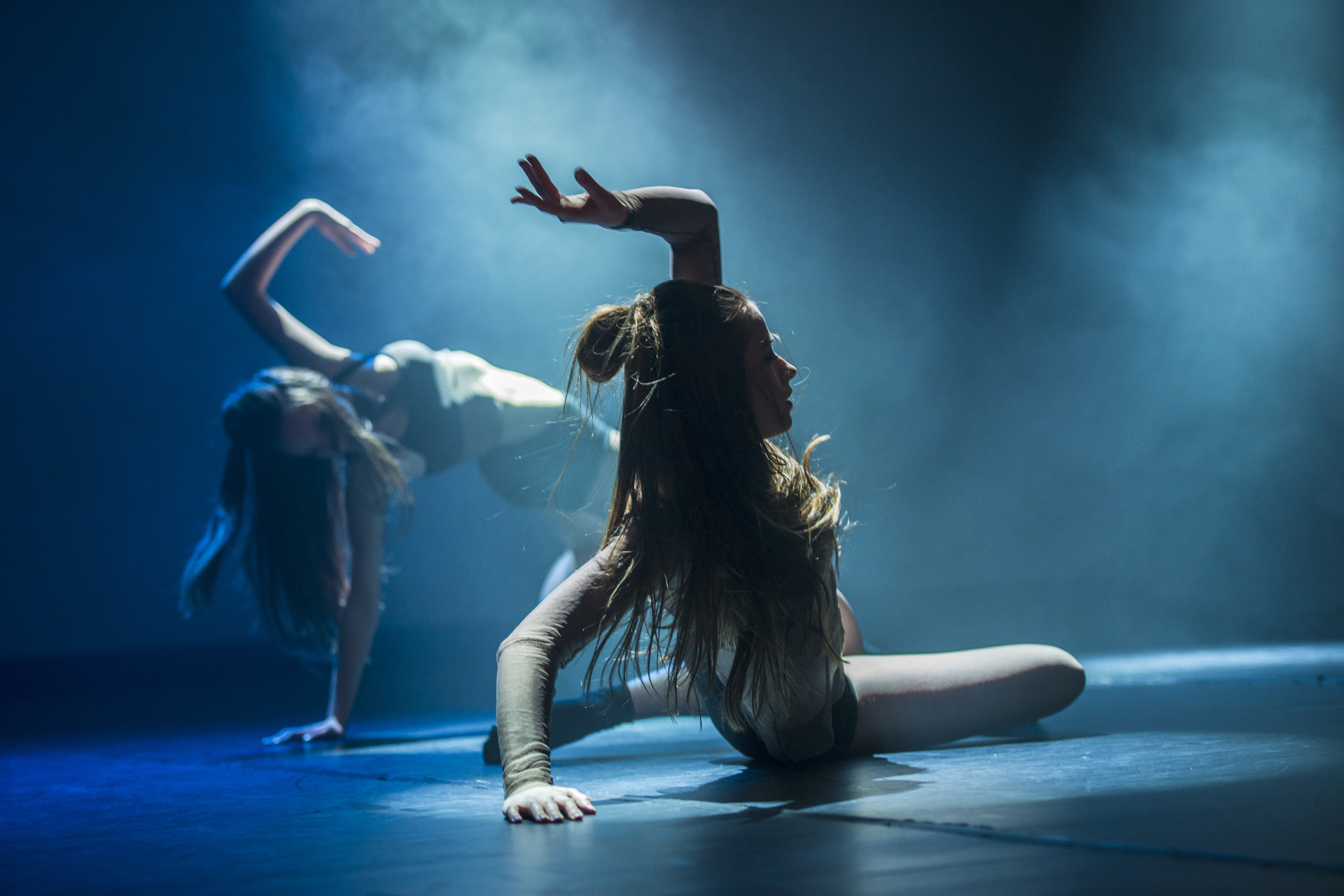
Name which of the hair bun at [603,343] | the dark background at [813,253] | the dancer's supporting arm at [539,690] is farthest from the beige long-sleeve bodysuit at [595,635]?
the dark background at [813,253]

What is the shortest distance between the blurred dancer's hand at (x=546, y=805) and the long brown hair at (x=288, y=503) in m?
1.33

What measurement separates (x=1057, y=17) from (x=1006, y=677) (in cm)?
419

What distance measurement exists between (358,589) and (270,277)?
0.73 metres

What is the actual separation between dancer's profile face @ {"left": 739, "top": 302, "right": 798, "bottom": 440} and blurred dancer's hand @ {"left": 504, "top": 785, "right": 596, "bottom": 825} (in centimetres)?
45

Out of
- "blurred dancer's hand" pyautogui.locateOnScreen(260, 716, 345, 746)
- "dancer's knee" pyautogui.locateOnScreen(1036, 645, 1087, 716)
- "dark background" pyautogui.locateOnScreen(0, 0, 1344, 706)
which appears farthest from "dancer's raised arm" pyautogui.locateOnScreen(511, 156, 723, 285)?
"dark background" pyautogui.locateOnScreen(0, 0, 1344, 706)

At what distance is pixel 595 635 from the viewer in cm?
114

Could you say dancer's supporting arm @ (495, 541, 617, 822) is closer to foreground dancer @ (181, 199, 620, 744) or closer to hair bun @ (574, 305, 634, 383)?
hair bun @ (574, 305, 634, 383)

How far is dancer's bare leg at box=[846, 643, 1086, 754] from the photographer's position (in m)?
1.38

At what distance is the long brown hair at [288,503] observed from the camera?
7.37 ft

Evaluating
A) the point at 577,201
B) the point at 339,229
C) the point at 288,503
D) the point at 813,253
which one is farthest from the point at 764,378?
the point at 813,253

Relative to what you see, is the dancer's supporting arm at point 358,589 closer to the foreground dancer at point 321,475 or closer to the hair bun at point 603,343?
the foreground dancer at point 321,475

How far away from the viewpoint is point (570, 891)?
2.39 ft

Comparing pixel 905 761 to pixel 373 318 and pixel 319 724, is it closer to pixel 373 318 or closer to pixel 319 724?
pixel 319 724

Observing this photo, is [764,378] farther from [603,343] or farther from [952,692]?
[952,692]
